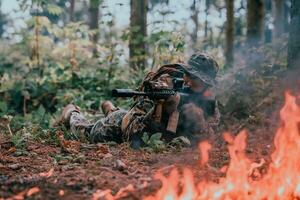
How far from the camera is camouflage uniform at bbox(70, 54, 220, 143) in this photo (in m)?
5.77

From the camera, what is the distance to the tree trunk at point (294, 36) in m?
6.74

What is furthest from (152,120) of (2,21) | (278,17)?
(2,21)

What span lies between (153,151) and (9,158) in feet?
5.82

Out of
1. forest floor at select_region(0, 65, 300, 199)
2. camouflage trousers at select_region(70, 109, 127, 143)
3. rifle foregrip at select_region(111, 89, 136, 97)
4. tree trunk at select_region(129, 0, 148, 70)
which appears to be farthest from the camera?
tree trunk at select_region(129, 0, 148, 70)

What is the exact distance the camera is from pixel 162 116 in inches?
229

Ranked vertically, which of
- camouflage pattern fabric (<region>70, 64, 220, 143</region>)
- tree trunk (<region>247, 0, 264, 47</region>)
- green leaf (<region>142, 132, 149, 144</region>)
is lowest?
green leaf (<region>142, 132, 149, 144</region>)

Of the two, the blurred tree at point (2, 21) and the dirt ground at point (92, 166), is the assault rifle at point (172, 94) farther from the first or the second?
the blurred tree at point (2, 21)

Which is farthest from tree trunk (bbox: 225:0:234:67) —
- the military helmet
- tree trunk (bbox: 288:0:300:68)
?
the military helmet

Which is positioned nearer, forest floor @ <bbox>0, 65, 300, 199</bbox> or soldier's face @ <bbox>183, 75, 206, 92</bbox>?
forest floor @ <bbox>0, 65, 300, 199</bbox>

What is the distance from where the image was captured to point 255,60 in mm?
9961

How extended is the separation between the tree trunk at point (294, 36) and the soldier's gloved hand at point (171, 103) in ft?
7.77

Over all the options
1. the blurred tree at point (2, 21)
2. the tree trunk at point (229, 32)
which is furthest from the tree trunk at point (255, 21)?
the blurred tree at point (2, 21)

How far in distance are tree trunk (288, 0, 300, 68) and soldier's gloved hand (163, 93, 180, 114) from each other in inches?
93.3

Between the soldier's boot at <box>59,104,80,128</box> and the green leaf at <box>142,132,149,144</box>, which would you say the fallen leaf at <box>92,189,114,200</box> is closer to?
the green leaf at <box>142,132,149,144</box>
